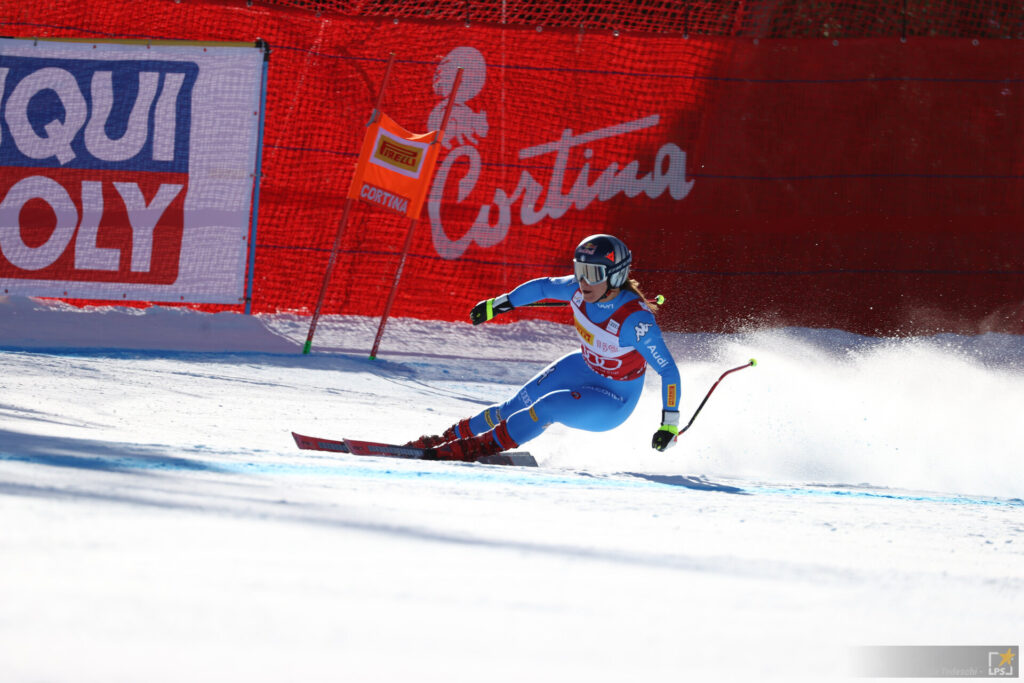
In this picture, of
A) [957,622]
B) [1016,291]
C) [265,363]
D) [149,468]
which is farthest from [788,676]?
[1016,291]

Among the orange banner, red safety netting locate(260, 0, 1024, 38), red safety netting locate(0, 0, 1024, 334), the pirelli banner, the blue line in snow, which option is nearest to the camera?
the blue line in snow

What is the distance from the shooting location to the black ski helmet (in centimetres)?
549

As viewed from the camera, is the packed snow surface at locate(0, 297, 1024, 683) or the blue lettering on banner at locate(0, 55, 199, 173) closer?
the packed snow surface at locate(0, 297, 1024, 683)

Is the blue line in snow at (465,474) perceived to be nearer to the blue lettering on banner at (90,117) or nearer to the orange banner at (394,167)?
the orange banner at (394,167)

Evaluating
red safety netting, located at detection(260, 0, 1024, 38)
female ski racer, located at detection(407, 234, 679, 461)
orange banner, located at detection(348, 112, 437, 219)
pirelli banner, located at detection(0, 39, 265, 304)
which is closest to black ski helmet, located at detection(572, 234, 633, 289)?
female ski racer, located at detection(407, 234, 679, 461)

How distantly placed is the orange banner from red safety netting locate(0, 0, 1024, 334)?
959mm

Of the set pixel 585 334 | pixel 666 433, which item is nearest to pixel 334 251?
pixel 585 334

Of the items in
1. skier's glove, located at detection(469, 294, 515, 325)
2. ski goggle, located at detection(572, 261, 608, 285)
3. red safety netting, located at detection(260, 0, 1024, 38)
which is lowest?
skier's glove, located at detection(469, 294, 515, 325)

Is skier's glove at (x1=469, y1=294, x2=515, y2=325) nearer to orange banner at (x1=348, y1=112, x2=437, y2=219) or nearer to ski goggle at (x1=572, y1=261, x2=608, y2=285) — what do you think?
ski goggle at (x1=572, y1=261, x2=608, y2=285)

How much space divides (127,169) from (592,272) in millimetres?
5636

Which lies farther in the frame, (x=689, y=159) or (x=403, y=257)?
(x=689, y=159)

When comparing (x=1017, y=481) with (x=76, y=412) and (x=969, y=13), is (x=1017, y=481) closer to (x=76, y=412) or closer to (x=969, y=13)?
(x=76, y=412)

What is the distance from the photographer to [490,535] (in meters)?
3.45

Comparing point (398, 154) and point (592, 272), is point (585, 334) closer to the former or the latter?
point (592, 272)
